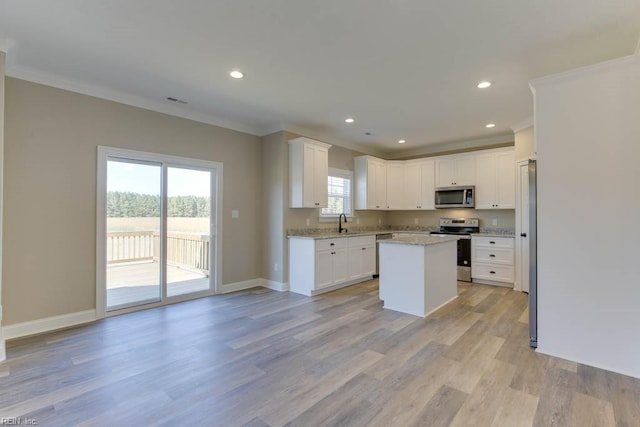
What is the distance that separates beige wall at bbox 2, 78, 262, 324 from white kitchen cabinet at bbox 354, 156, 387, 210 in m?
3.79

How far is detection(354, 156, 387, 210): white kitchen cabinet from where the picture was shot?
21.3 ft

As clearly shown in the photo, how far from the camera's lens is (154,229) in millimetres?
4289

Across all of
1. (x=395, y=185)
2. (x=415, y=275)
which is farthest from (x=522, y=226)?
(x=395, y=185)

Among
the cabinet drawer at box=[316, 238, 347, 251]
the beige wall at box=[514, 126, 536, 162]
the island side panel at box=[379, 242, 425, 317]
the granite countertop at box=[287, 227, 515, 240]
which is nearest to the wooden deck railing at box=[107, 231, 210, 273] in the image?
the granite countertop at box=[287, 227, 515, 240]

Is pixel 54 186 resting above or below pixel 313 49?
below

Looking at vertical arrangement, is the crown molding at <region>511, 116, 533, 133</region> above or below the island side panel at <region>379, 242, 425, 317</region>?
above

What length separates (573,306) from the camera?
2.71 metres

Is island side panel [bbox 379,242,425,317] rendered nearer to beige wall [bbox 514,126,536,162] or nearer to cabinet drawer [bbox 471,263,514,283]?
cabinet drawer [bbox 471,263,514,283]

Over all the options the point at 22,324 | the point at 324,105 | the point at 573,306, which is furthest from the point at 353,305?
the point at 22,324

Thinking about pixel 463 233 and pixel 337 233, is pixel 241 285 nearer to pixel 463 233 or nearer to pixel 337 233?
pixel 337 233

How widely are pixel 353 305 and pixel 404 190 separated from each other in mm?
3568

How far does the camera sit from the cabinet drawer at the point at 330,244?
4910 mm

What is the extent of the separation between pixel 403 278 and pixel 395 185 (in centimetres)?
341

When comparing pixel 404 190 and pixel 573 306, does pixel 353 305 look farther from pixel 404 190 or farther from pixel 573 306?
pixel 404 190
